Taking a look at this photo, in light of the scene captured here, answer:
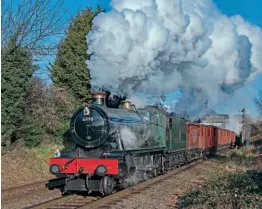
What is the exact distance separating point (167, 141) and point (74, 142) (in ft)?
20.7

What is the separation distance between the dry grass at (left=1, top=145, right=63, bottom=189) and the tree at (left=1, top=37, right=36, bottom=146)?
97 cm

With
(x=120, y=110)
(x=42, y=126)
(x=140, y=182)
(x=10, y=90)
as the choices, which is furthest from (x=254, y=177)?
(x=42, y=126)

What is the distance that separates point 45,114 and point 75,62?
690cm

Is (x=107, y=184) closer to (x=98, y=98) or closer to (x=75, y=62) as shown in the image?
(x=98, y=98)

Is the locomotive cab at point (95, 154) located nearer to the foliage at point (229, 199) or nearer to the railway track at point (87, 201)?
the railway track at point (87, 201)

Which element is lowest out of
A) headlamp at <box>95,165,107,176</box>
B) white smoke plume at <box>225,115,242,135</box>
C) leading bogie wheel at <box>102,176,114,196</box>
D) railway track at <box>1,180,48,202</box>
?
railway track at <box>1,180,48,202</box>

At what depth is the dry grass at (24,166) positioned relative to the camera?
15233 millimetres

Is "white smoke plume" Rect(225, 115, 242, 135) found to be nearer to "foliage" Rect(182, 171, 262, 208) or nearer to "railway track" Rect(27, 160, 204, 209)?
"railway track" Rect(27, 160, 204, 209)

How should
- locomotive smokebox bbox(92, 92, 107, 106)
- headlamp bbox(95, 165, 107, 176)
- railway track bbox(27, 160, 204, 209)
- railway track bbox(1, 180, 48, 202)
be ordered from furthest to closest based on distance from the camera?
locomotive smokebox bbox(92, 92, 107, 106) → railway track bbox(1, 180, 48, 202) → headlamp bbox(95, 165, 107, 176) → railway track bbox(27, 160, 204, 209)

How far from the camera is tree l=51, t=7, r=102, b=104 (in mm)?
26656

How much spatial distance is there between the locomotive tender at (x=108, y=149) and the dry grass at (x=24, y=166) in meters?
1.97

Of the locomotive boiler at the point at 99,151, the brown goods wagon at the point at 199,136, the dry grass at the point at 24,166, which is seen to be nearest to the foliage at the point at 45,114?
the dry grass at the point at 24,166

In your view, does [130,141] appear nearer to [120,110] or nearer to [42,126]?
[120,110]

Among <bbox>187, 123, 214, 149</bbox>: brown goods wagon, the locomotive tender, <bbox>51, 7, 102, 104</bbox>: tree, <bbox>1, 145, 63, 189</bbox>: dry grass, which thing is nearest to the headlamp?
the locomotive tender
